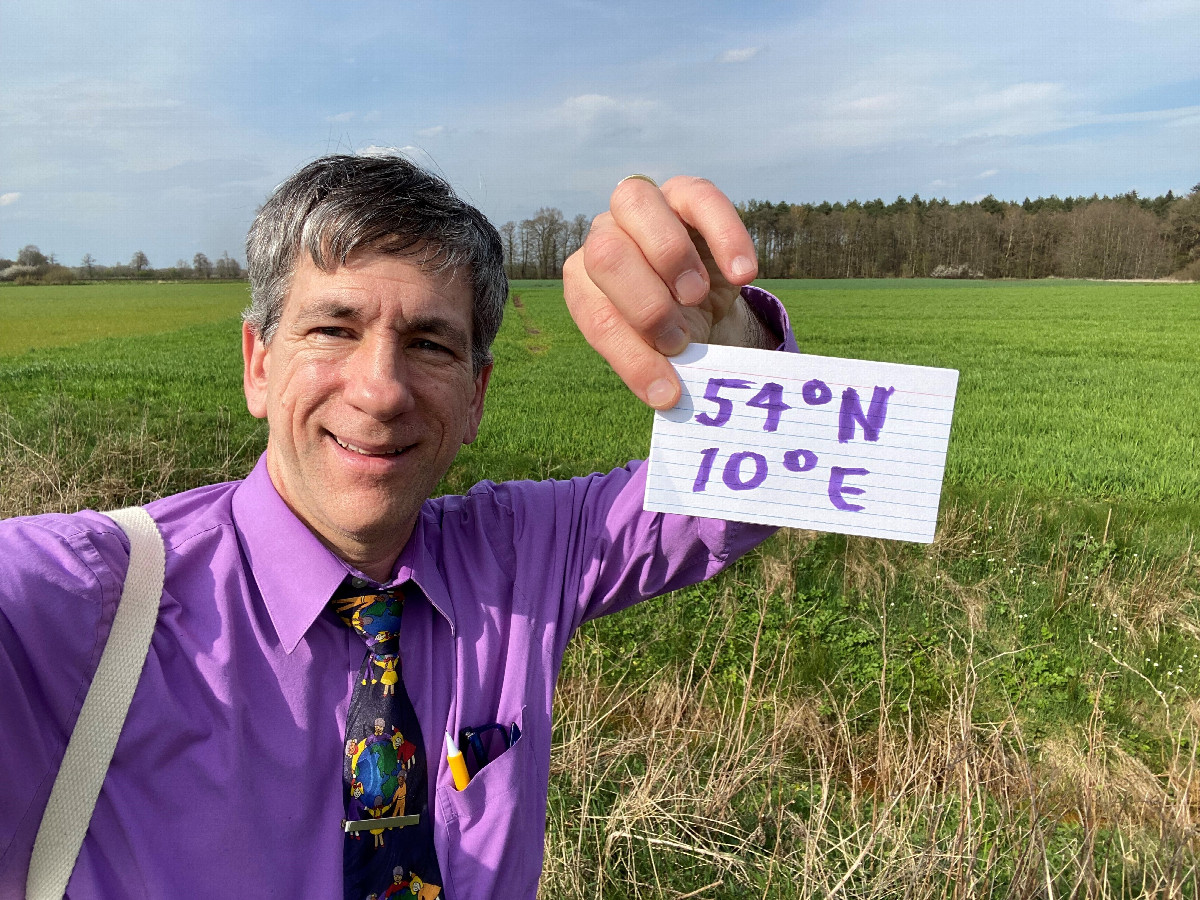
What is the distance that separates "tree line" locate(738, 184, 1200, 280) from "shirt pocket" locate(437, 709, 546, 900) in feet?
183

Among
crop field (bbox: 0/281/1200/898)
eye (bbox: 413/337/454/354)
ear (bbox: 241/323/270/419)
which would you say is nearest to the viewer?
eye (bbox: 413/337/454/354)

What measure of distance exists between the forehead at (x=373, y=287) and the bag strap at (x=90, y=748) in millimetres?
643

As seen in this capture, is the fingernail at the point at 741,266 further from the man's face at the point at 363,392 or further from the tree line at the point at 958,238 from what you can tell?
the tree line at the point at 958,238

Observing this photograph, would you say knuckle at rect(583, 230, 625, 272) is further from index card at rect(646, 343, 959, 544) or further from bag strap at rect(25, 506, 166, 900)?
bag strap at rect(25, 506, 166, 900)

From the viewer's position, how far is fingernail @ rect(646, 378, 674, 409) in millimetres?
1222

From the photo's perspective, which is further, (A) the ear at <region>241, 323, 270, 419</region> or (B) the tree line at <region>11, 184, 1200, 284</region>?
(B) the tree line at <region>11, 184, 1200, 284</region>

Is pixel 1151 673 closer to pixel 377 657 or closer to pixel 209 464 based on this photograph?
pixel 377 657

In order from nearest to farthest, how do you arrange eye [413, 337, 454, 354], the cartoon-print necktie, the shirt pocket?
1. the cartoon-print necktie
2. the shirt pocket
3. eye [413, 337, 454, 354]

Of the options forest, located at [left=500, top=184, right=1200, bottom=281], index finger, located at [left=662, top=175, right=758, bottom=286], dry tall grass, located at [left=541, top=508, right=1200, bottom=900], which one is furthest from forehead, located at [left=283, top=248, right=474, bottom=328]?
forest, located at [left=500, top=184, right=1200, bottom=281]

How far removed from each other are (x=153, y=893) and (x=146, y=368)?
1544cm

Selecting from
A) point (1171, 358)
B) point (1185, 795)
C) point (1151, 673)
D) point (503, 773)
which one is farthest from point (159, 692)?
point (1171, 358)

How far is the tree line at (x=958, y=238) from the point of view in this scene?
5453cm

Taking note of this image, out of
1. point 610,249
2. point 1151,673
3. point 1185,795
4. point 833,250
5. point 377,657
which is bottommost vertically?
point 1151,673

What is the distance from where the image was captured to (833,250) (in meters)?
62.1
